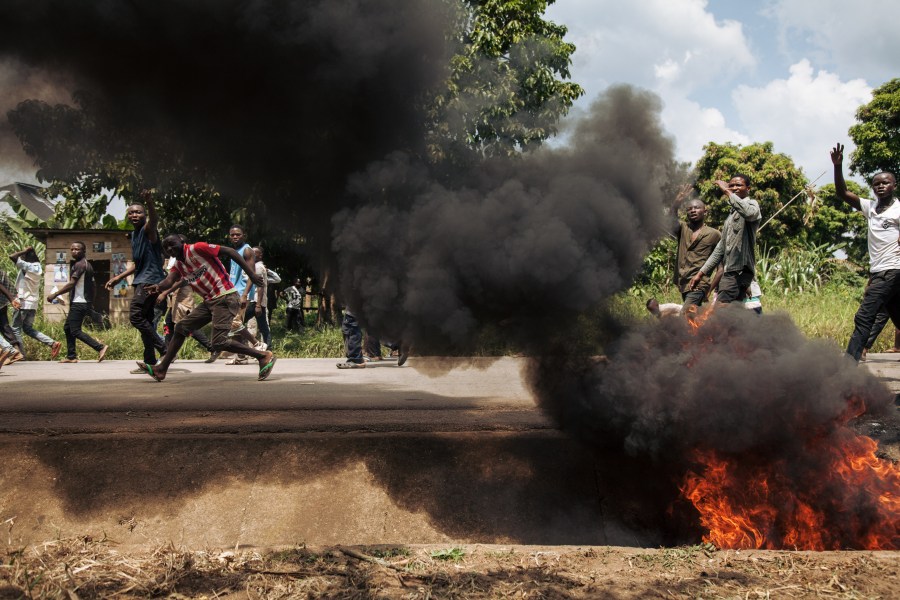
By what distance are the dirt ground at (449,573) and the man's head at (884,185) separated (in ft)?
11.4

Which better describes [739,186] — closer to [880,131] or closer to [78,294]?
[78,294]

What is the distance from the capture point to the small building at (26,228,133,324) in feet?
58.5

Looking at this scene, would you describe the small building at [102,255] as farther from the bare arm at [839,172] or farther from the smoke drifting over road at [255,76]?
the bare arm at [839,172]

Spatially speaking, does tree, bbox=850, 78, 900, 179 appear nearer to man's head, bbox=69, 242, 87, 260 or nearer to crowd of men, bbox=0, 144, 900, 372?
crowd of men, bbox=0, 144, 900, 372

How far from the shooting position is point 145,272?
805cm

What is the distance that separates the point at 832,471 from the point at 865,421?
100cm

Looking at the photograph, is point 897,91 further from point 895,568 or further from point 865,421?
point 895,568

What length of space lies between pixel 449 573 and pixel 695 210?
16.8ft

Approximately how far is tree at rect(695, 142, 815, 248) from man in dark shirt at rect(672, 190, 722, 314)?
16700 mm

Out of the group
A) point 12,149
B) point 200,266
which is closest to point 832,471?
point 200,266

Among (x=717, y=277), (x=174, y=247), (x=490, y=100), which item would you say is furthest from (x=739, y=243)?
(x=174, y=247)

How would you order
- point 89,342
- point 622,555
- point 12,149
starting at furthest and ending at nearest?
point 89,342, point 12,149, point 622,555

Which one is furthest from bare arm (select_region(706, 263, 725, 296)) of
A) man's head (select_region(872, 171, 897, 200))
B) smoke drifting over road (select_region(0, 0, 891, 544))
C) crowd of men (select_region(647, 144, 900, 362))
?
smoke drifting over road (select_region(0, 0, 891, 544))

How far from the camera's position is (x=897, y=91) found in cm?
2247
